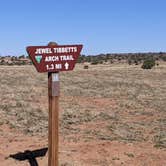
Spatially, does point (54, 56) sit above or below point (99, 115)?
above

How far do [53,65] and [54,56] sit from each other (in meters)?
0.17

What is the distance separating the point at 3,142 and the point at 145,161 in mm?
4021

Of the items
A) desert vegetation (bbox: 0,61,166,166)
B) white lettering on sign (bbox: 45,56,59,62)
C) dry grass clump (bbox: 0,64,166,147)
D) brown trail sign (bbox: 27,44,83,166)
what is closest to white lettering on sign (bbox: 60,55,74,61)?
brown trail sign (bbox: 27,44,83,166)

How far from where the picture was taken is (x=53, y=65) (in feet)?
27.8

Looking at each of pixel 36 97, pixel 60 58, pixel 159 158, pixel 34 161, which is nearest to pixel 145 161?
pixel 159 158

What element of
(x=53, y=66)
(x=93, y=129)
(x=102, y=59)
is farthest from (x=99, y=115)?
(x=102, y=59)

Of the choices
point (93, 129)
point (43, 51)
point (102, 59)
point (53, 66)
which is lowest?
point (93, 129)

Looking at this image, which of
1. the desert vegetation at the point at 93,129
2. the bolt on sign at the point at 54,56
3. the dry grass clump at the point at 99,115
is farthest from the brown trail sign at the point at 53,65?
the dry grass clump at the point at 99,115

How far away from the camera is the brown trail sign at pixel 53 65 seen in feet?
27.4

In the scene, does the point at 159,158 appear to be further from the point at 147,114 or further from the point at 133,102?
the point at 133,102

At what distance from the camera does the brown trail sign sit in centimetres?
834

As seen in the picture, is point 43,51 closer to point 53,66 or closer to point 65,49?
point 53,66

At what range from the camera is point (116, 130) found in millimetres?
14883

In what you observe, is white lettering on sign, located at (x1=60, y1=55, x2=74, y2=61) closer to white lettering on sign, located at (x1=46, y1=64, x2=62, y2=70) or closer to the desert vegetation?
white lettering on sign, located at (x1=46, y1=64, x2=62, y2=70)
